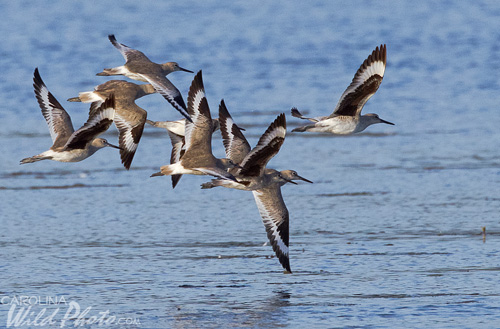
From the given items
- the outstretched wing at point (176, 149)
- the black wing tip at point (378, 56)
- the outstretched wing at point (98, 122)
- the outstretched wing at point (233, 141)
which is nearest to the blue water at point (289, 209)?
the outstretched wing at point (176, 149)

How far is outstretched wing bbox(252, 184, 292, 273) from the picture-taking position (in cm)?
881

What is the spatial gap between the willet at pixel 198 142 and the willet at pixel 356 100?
3.12 feet

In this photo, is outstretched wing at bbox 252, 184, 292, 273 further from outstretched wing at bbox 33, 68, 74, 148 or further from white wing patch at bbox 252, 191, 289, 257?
outstretched wing at bbox 33, 68, 74, 148

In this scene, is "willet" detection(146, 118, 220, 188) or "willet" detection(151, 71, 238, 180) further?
"willet" detection(146, 118, 220, 188)

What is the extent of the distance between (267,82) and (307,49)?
4.23 meters

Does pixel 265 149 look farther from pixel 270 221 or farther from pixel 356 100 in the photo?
pixel 356 100

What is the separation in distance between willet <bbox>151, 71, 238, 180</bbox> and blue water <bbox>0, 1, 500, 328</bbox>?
96 cm

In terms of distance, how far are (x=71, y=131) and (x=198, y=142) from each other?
1.27 m

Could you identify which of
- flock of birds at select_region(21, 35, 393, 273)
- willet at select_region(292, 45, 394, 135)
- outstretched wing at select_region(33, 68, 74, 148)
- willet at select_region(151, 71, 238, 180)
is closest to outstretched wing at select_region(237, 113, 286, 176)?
flock of birds at select_region(21, 35, 393, 273)

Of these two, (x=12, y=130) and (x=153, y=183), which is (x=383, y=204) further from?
(x=12, y=130)

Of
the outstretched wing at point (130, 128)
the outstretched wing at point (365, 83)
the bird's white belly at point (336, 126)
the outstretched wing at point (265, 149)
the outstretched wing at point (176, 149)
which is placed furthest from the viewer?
the outstretched wing at point (176, 149)

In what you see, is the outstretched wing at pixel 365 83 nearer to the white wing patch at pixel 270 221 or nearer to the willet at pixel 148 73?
the white wing patch at pixel 270 221

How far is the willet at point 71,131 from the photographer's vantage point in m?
7.62

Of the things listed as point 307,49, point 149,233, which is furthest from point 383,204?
point 307,49
